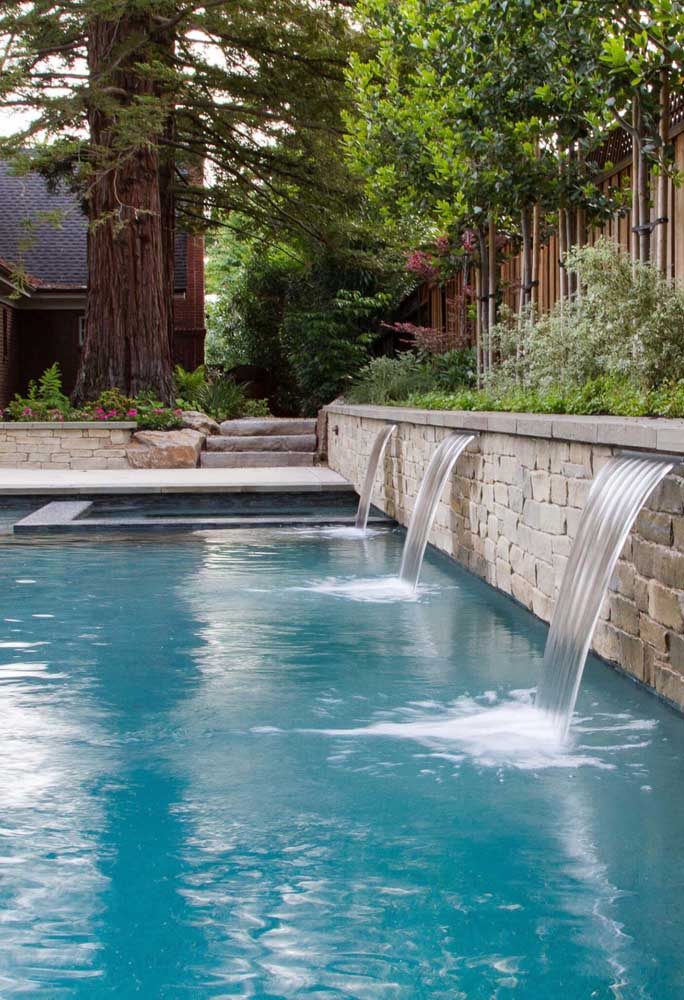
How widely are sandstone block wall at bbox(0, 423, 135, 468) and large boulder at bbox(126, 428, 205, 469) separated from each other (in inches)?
8.2

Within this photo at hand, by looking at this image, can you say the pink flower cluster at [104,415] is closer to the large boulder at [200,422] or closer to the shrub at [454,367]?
the large boulder at [200,422]

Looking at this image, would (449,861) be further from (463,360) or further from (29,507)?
(463,360)

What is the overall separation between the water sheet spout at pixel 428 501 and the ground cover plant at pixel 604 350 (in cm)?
51

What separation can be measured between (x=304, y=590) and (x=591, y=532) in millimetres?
3090

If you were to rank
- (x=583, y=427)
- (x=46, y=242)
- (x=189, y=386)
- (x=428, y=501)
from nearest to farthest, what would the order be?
(x=583, y=427), (x=428, y=501), (x=189, y=386), (x=46, y=242)

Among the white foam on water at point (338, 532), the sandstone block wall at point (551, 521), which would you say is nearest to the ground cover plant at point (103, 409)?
the white foam on water at point (338, 532)

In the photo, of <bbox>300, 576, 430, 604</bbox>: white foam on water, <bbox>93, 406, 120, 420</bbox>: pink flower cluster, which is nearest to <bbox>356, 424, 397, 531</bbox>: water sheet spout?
<bbox>300, 576, 430, 604</bbox>: white foam on water

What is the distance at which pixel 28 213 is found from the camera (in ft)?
88.1

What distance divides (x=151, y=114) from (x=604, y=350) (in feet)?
30.0

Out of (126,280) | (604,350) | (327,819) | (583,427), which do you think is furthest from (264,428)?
(327,819)

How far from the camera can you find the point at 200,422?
57.8 ft

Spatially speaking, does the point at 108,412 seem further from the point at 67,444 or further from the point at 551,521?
the point at 551,521

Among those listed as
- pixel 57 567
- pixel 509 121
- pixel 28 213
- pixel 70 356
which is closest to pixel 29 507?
pixel 57 567

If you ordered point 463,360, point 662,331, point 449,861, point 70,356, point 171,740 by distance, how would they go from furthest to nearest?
point 70,356
point 463,360
point 662,331
point 171,740
point 449,861
